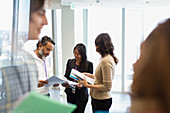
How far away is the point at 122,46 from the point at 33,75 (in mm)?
4614

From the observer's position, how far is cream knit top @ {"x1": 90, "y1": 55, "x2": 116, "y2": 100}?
72.5 inches

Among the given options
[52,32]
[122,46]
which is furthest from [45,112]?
[52,32]

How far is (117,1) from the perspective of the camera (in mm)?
3688

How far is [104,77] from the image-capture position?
186cm

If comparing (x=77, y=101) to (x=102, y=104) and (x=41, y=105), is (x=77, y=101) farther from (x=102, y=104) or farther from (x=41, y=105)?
(x=41, y=105)

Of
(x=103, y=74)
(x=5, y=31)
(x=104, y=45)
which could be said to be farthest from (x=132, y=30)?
(x=5, y=31)

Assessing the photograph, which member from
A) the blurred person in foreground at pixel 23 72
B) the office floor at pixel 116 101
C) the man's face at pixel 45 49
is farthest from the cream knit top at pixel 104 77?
the office floor at pixel 116 101

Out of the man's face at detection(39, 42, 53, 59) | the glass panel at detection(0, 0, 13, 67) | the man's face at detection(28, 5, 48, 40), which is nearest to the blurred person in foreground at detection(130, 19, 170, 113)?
the man's face at detection(28, 5, 48, 40)

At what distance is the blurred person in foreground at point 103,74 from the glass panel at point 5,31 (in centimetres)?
123

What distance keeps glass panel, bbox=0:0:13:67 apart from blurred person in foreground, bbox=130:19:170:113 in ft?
1.97

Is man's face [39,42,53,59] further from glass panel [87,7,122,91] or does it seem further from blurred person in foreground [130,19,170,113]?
glass panel [87,7,122,91]

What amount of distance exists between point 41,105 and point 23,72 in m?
0.28

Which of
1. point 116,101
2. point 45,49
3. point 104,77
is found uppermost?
point 45,49

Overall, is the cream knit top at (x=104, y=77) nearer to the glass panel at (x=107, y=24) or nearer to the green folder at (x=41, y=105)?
the green folder at (x=41, y=105)
